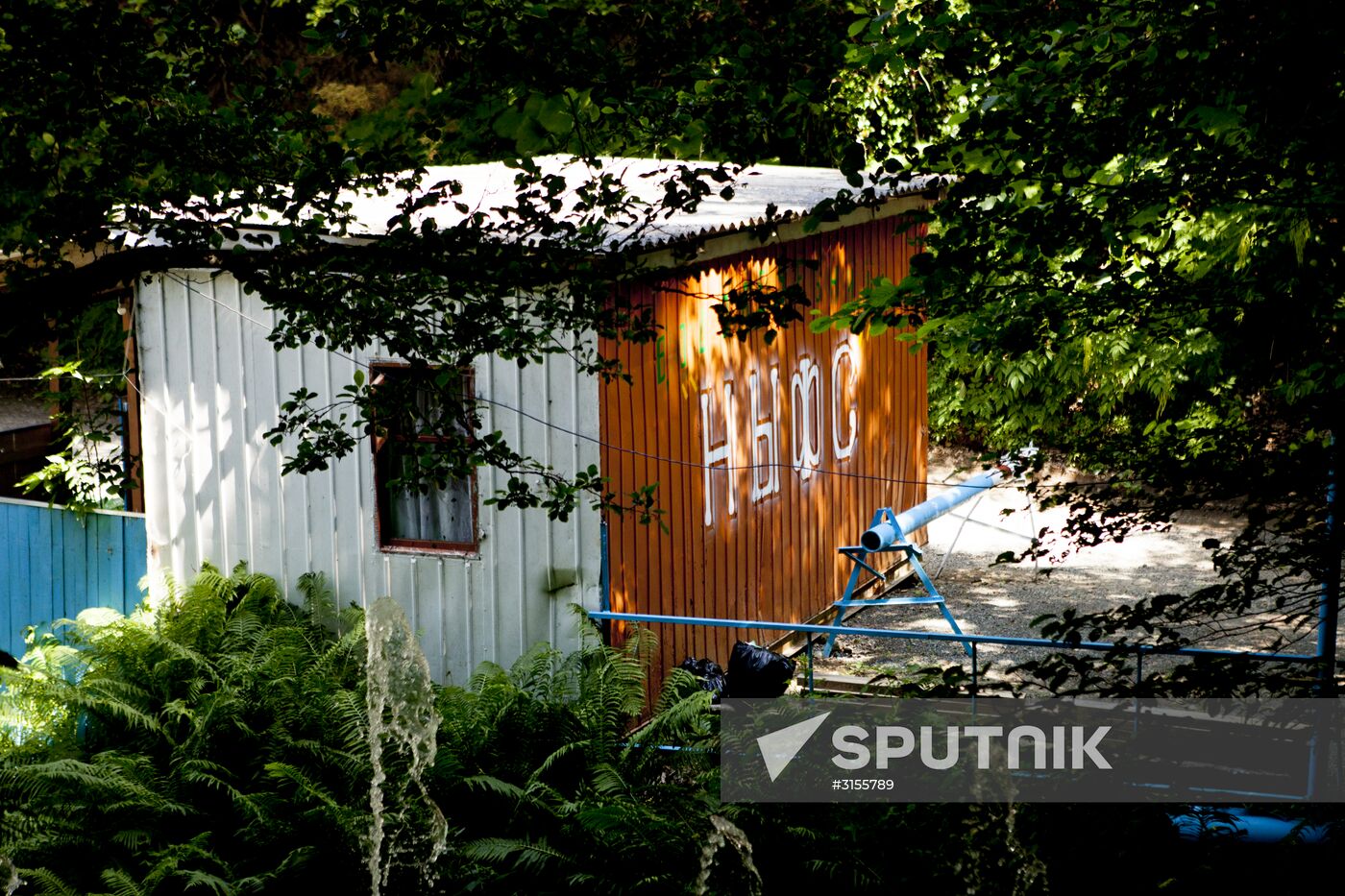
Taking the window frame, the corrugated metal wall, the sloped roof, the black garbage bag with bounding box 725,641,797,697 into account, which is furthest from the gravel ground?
the window frame

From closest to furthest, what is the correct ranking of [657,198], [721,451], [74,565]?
[657,198] < [721,451] < [74,565]

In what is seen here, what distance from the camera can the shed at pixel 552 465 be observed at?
8.21 meters

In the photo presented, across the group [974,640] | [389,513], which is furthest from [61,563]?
[974,640]

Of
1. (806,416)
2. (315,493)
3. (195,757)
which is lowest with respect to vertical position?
(195,757)

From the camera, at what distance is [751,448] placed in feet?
32.8

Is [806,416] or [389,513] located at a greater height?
[806,416]

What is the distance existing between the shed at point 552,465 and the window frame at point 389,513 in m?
0.02

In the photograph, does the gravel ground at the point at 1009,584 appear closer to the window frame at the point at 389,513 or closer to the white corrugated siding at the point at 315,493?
the white corrugated siding at the point at 315,493

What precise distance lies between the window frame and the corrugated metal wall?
3.20 ft

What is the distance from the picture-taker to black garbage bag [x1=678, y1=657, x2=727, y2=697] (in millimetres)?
8578

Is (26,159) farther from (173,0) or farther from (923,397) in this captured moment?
(923,397)

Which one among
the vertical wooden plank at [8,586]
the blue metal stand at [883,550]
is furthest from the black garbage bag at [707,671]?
the vertical wooden plank at [8,586]

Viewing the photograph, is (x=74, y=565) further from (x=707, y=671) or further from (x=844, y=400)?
(x=844, y=400)

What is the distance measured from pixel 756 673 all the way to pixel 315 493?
340 cm
